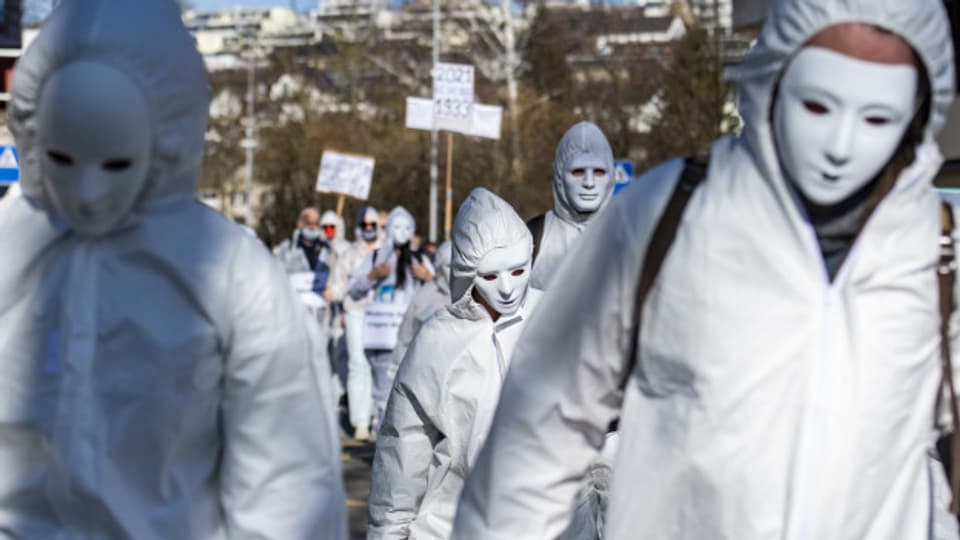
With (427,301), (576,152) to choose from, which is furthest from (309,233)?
(576,152)

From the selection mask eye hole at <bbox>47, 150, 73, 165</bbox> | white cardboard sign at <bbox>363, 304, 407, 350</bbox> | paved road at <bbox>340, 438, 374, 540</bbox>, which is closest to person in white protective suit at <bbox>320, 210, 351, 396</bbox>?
paved road at <bbox>340, 438, 374, 540</bbox>

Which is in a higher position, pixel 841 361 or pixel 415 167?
pixel 841 361

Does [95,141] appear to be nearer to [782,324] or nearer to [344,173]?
[782,324]

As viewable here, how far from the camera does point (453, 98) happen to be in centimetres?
2331

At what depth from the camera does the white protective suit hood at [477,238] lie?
23.3 ft

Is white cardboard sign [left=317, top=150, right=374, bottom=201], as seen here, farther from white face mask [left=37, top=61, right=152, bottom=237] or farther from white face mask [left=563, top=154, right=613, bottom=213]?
white face mask [left=37, top=61, right=152, bottom=237]

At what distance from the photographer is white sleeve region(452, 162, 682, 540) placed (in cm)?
393

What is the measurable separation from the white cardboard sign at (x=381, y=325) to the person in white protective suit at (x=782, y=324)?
38.4 ft

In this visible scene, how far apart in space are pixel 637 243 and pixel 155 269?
988 mm

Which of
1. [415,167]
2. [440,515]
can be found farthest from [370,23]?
[440,515]

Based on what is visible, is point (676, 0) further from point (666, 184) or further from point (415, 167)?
point (666, 184)

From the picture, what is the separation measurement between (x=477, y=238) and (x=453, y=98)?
16.3 m

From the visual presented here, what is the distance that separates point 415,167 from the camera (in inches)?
1810

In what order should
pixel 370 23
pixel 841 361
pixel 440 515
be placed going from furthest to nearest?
pixel 370 23, pixel 440 515, pixel 841 361
